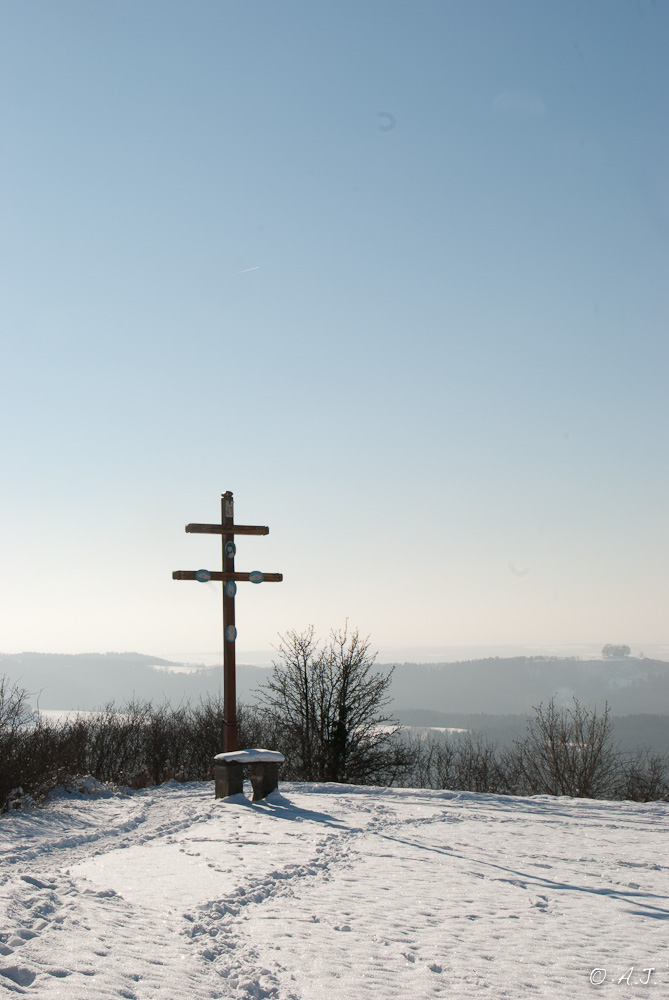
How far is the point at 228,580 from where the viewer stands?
14.4 meters

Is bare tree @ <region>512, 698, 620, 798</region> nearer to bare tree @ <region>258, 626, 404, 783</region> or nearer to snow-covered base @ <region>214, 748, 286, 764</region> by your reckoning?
bare tree @ <region>258, 626, 404, 783</region>

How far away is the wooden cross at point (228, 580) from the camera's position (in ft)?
46.2

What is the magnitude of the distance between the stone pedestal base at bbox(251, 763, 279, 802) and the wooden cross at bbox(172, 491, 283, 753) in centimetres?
236

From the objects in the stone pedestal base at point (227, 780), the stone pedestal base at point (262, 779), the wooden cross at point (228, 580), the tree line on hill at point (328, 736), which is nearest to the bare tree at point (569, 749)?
the tree line on hill at point (328, 736)

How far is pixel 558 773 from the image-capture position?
3003 cm

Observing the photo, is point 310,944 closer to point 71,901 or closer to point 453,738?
point 71,901

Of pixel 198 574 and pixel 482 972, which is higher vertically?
pixel 198 574

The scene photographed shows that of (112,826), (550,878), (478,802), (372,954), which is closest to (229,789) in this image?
(112,826)

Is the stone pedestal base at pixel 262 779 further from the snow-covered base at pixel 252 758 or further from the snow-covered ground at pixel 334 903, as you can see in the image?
the snow-covered ground at pixel 334 903

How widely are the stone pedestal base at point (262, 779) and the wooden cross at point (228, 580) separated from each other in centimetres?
236

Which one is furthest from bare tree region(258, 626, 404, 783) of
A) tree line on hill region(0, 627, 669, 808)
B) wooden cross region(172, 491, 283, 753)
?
wooden cross region(172, 491, 283, 753)

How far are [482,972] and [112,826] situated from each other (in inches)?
250

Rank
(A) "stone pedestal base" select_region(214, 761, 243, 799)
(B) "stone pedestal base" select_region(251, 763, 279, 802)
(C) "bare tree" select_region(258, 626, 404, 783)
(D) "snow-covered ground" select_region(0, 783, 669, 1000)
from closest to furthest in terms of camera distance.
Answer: (D) "snow-covered ground" select_region(0, 783, 669, 1000)
(B) "stone pedestal base" select_region(251, 763, 279, 802)
(A) "stone pedestal base" select_region(214, 761, 243, 799)
(C) "bare tree" select_region(258, 626, 404, 783)

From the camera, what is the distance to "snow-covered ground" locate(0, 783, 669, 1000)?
496 centimetres
